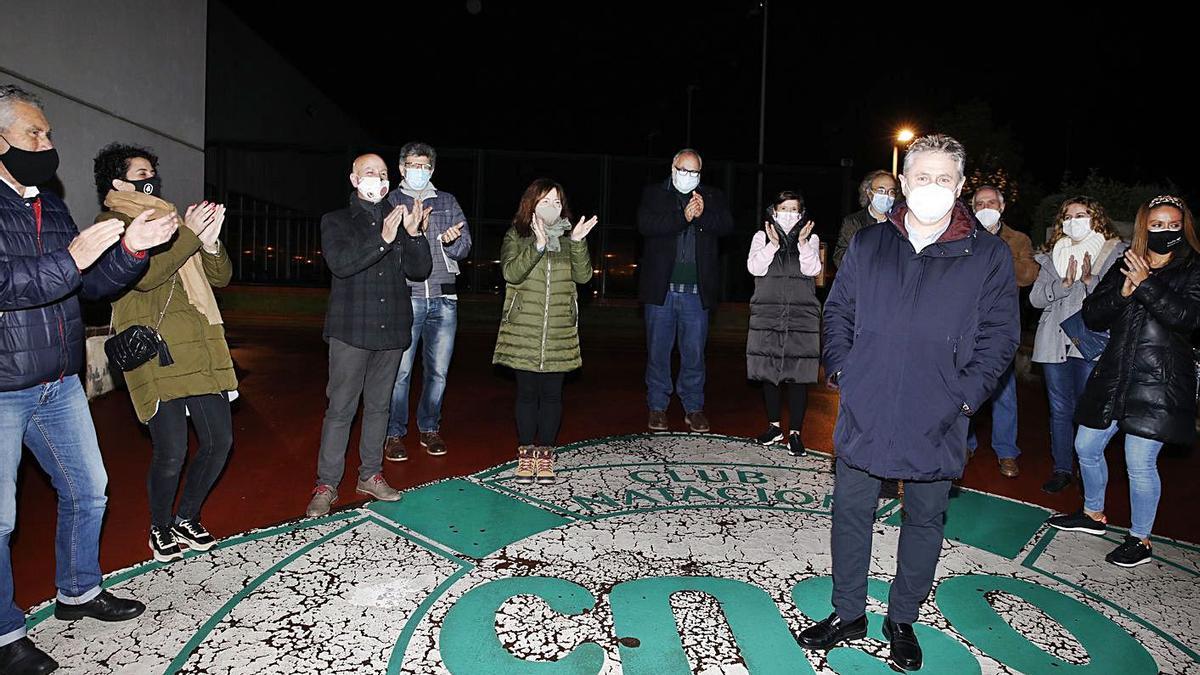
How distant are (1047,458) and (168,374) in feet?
21.3

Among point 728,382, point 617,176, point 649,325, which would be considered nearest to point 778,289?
point 649,325

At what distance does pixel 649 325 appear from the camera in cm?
663

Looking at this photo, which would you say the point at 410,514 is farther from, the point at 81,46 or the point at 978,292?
the point at 81,46

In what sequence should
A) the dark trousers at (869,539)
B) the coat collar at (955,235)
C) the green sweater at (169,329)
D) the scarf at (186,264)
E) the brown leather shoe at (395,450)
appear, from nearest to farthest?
1. the coat collar at (955,235)
2. the dark trousers at (869,539)
3. the scarf at (186,264)
4. the green sweater at (169,329)
5. the brown leather shoe at (395,450)

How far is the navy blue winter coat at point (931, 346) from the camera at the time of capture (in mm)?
2953

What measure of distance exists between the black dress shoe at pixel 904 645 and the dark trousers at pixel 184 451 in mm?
3311

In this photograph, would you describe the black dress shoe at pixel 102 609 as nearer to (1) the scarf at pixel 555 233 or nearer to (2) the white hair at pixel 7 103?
(2) the white hair at pixel 7 103

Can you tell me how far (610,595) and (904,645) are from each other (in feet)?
4.26

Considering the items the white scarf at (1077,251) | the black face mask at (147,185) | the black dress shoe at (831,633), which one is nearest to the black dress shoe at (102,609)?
the black face mask at (147,185)

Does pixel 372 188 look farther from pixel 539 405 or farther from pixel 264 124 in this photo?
pixel 264 124

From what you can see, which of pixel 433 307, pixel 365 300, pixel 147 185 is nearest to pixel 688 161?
pixel 433 307

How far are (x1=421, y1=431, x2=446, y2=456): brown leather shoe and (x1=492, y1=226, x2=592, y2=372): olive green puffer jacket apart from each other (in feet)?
3.85

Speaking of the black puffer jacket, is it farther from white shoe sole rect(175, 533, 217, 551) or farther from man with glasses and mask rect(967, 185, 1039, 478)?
white shoe sole rect(175, 533, 217, 551)

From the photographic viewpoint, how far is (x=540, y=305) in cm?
508
